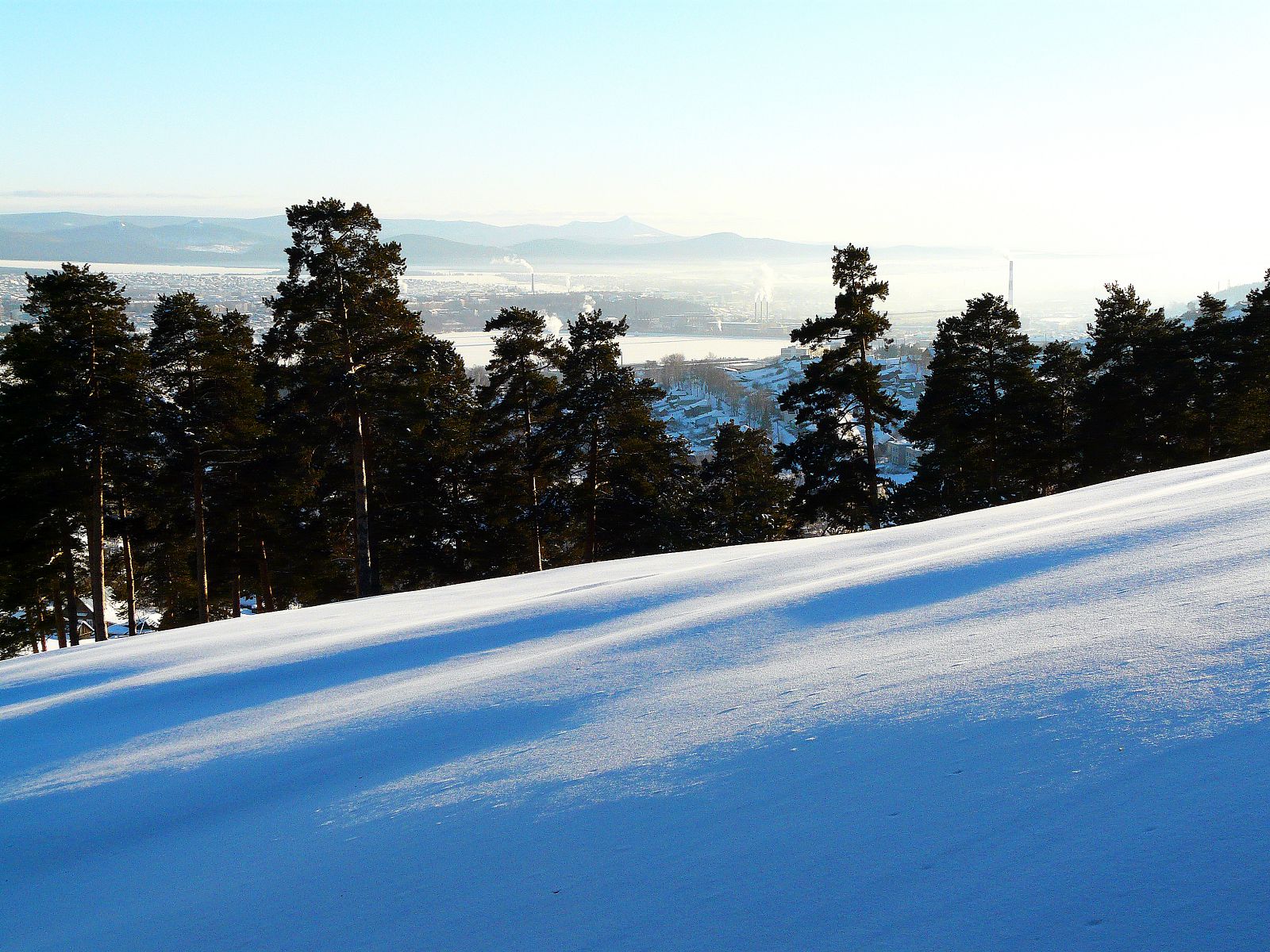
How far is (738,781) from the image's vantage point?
3312mm

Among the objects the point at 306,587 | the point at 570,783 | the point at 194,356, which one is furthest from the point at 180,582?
the point at 570,783

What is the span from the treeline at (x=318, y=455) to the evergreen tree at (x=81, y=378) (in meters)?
0.06

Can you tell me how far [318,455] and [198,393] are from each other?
483cm

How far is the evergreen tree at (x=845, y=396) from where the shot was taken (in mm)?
26141

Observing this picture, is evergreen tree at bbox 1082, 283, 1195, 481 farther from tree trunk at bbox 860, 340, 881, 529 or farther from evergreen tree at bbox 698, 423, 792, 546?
evergreen tree at bbox 698, 423, 792, 546

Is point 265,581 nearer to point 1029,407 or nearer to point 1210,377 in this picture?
point 1029,407

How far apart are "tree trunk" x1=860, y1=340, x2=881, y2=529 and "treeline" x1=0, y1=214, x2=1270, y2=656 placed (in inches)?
3.8

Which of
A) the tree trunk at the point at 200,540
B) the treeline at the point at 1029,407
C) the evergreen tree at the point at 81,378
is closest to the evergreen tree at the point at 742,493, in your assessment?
the treeline at the point at 1029,407

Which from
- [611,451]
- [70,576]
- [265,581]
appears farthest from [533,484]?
[70,576]

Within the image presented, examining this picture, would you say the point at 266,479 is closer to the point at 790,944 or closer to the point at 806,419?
the point at 806,419

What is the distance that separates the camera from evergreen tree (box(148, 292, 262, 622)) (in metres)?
23.4

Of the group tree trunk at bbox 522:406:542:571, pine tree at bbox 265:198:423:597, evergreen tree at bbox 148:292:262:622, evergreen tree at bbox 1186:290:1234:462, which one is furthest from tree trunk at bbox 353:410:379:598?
evergreen tree at bbox 1186:290:1234:462

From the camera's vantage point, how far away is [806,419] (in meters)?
27.3

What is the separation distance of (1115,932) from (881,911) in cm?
58
